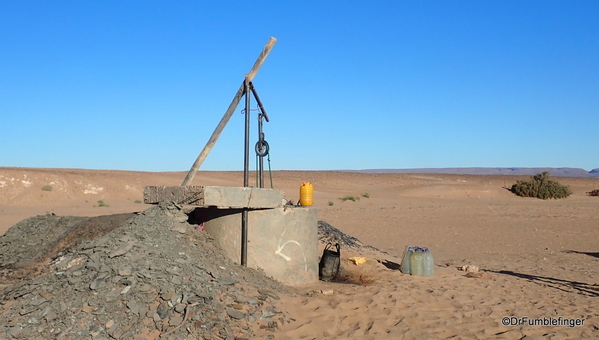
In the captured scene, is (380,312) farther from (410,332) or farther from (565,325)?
(565,325)

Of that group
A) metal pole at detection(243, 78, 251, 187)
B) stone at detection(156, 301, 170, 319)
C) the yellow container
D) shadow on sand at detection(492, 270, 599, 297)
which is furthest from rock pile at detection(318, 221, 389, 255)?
stone at detection(156, 301, 170, 319)

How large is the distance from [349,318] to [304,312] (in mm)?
482

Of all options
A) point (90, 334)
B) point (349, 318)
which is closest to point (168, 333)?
point (90, 334)

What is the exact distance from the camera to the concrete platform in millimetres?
6551

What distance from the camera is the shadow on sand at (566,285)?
24.2 feet

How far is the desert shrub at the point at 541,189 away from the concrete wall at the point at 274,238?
28570 millimetres

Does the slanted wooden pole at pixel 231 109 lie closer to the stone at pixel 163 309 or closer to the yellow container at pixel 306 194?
the yellow container at pixel 306 194

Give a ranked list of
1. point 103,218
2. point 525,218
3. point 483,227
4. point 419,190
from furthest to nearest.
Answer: point 419,190
point 525,218
point 483,227
point 103,218

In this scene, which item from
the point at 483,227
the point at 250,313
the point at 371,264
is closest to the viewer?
the point at 250,313

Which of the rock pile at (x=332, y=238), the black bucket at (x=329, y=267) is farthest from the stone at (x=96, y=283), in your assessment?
the rock pile at (x=332, y=238)

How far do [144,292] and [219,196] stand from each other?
1.72 m

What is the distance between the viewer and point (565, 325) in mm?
5691

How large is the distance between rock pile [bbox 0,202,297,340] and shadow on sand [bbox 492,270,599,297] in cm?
388

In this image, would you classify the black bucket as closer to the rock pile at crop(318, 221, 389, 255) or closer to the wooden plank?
the rock pile at crop(318, 221, 389, 255)
